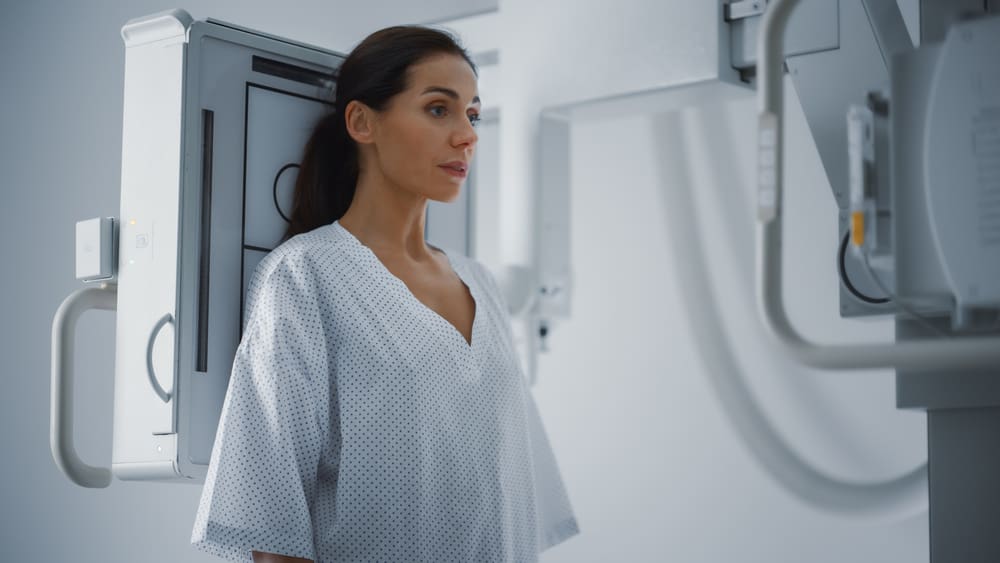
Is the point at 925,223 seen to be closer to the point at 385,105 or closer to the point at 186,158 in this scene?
the point at 385,105

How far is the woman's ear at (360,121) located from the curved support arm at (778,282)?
641mm

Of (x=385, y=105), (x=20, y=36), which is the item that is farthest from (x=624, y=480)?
(x=20, y=36)

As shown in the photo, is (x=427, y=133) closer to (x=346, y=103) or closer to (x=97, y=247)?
(x=346, y=103)

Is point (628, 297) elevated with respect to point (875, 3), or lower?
lower

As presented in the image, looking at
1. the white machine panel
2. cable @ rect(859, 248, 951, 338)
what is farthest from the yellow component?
the white machine panel

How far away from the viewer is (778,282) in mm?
1466

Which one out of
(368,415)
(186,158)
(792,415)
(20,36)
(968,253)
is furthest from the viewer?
(20,36)

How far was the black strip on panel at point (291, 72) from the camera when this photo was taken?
195 cm

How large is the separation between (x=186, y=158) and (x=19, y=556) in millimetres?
2507

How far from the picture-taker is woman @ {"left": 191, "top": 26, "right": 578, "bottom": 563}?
5.41 ft

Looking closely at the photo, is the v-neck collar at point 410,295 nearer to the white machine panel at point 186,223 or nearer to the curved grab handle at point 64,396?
the white machine panel at point 186,223

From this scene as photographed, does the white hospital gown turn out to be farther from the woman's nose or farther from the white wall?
the white wall

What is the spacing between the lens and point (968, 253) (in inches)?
55.8

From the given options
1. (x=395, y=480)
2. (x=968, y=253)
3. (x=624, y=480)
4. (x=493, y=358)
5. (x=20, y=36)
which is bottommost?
(x=624, y=480)
